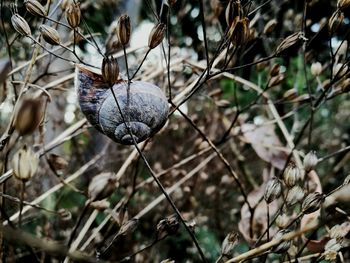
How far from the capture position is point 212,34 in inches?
75.2

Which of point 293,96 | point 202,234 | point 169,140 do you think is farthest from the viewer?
point 169,140

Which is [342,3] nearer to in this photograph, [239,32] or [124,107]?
[239,32]

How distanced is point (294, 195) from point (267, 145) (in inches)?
21.9

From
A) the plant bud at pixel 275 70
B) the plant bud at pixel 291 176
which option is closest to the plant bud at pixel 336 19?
the plant bud at pixel 275 70

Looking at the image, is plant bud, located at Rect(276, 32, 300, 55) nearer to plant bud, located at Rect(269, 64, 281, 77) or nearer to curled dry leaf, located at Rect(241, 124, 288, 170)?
plant bud, located at Rect(269, 64, 281, 77)

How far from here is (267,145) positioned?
49.1 inches

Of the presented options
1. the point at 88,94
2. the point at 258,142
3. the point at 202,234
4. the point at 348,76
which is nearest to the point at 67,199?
the point at 202,234

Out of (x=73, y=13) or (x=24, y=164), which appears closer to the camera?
(x=24, y=164)

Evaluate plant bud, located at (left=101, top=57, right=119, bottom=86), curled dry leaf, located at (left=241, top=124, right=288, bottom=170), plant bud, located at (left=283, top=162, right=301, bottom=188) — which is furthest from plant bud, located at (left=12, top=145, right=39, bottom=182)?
curled dry leaf, located at (left=241, top=124, right=288, bottom=170)

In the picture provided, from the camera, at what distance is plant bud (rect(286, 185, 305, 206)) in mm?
701

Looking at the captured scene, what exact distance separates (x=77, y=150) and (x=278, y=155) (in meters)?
0.93

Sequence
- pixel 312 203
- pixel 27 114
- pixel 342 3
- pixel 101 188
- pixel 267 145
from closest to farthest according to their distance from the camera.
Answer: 1. pixel 27 114
2. pixel 101 188
3. pixel 312 203
4. pixel 342 3
5. pixel 267 145

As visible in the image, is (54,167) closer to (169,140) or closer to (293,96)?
(293,96)

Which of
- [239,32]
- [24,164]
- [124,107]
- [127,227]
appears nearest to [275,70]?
[239,32]
